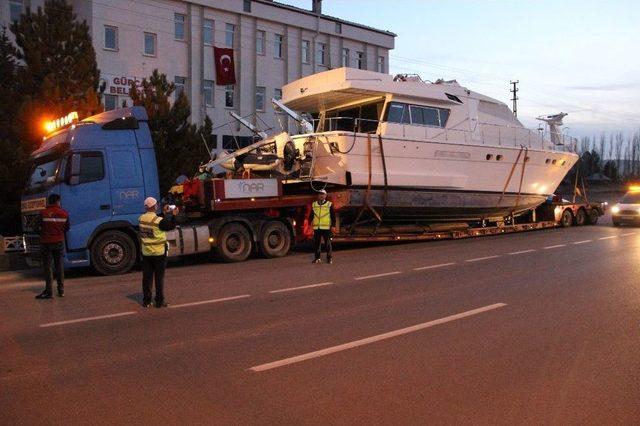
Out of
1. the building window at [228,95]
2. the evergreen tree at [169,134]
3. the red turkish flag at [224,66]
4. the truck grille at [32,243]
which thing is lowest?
the truck grille at [32,243]

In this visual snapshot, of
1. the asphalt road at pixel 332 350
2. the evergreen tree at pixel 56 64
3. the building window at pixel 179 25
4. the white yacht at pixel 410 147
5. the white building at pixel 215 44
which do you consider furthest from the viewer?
the building window at pixel 179 25

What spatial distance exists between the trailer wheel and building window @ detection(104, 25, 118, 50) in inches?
901

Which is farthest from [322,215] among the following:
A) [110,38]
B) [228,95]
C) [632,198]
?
[228,95]

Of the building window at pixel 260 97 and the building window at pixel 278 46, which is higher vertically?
the building window at pixel 278 46

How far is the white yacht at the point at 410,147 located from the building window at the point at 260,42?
20581mm

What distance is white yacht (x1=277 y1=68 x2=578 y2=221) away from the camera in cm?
1590

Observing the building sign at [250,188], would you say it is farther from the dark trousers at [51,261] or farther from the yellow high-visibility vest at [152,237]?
the yellow high-visibility vest at [152,237]

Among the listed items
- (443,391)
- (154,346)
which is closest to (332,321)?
(154,346)

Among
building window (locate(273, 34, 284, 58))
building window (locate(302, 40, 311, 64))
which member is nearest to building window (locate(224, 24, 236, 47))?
building window (locate(273, 34, 284, 58))

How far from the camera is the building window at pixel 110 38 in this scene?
3149 centimetres

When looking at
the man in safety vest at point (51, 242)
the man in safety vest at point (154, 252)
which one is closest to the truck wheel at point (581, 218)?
the man in safety vest at point (154, 252)

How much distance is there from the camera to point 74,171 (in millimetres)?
12328

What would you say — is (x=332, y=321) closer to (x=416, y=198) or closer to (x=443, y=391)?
(x=443, y=391)

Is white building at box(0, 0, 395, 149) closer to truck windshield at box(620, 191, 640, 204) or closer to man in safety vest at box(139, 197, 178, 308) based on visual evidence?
truck windshield at box(620, 191, 640, 204)
